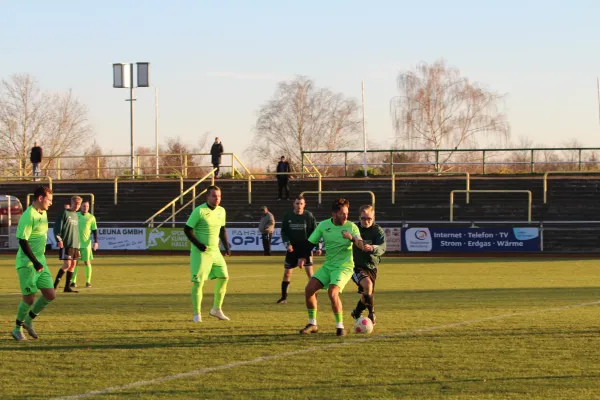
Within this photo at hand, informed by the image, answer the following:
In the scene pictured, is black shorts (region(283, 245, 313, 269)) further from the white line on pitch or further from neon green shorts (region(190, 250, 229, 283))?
the white line on pitch

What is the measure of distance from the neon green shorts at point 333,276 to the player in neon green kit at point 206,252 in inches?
78.1

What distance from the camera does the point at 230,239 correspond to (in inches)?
1443

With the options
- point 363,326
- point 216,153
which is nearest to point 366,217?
point 363,326

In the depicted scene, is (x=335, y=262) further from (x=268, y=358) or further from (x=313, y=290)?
Answer: (x=268, y=358)

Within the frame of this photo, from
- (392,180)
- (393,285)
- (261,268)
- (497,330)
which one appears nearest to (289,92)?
(392,180)

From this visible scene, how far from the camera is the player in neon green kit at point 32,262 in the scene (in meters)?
11.3

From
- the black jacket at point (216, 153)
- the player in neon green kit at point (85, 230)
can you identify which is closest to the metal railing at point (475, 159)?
the black jacket at point (216, 153)

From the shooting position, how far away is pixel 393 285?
20.4 m

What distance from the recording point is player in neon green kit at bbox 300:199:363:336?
38.1 feet

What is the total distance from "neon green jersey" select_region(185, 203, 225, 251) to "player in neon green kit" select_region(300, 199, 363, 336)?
2.03m

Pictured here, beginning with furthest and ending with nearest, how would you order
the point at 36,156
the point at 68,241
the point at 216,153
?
the point at 36,156 < the point at 216,153 < the point at 68,241

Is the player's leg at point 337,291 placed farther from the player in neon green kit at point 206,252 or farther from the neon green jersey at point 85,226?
the neon green jersey at point 85,226

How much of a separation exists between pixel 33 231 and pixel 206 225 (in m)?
2.59

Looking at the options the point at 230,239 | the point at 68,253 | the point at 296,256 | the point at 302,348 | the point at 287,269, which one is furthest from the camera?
the point at 230,239
